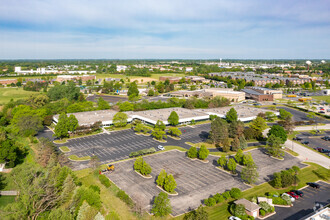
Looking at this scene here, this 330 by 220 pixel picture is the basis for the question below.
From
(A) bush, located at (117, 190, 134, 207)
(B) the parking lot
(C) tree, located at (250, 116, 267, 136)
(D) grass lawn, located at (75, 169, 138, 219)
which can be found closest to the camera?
(D) grass lawn, located at (75, 169, 138, 219)

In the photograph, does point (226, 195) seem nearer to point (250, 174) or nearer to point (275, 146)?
point (250, 174)

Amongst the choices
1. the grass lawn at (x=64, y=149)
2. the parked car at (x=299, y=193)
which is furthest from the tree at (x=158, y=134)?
the parked car at (x=299, y=193)

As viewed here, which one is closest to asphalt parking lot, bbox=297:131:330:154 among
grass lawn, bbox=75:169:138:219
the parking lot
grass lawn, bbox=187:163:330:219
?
grass lawn, bbox=187:163:330:219

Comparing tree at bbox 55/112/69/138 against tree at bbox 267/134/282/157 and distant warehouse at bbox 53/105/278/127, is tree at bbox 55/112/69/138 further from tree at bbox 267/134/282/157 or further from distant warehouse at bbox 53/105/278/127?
tree at bbox 267/134/282/157

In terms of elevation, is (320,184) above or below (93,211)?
below

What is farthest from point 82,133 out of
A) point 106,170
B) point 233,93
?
point 233,93

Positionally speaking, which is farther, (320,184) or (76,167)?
(76,167)

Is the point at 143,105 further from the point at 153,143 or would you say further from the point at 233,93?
the point at 233,93

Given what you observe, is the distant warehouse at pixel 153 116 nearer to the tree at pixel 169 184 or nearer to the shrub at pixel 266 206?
the tree at pixel 169 184
